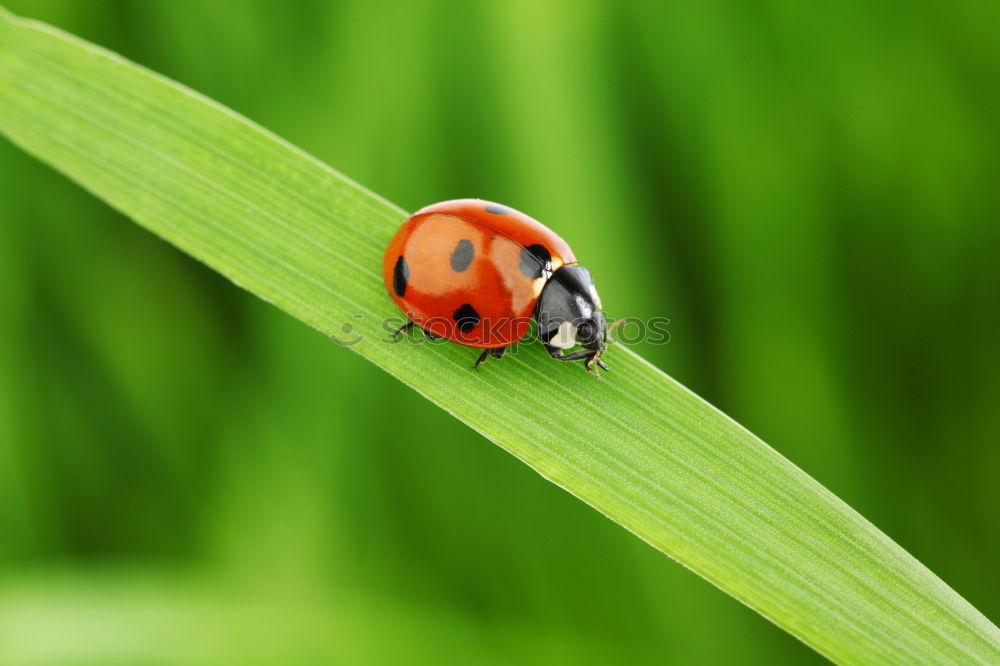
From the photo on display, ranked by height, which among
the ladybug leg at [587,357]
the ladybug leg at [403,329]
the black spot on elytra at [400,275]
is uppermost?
the black spot on elytra at [400,275]

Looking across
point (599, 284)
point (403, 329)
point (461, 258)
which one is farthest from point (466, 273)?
point (599, 284)

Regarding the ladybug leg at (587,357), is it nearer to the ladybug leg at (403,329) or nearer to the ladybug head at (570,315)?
the ladybug head at (570,315)

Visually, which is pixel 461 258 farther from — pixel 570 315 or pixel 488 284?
pixel 570 315

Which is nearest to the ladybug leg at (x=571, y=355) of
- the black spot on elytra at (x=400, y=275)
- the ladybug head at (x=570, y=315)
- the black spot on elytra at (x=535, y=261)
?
the ladybug head at (x=570, y=315)

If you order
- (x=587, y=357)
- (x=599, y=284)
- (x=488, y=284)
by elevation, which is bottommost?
(x=587, y=357)

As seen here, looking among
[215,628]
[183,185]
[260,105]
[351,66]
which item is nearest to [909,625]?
[215,628]

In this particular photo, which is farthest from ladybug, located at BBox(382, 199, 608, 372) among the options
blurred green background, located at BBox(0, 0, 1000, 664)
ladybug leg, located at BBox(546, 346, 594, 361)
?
blurred green background, located at BBox(0, 0, 1000, 664)

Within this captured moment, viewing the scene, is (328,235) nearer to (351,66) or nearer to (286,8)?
(351,66)
